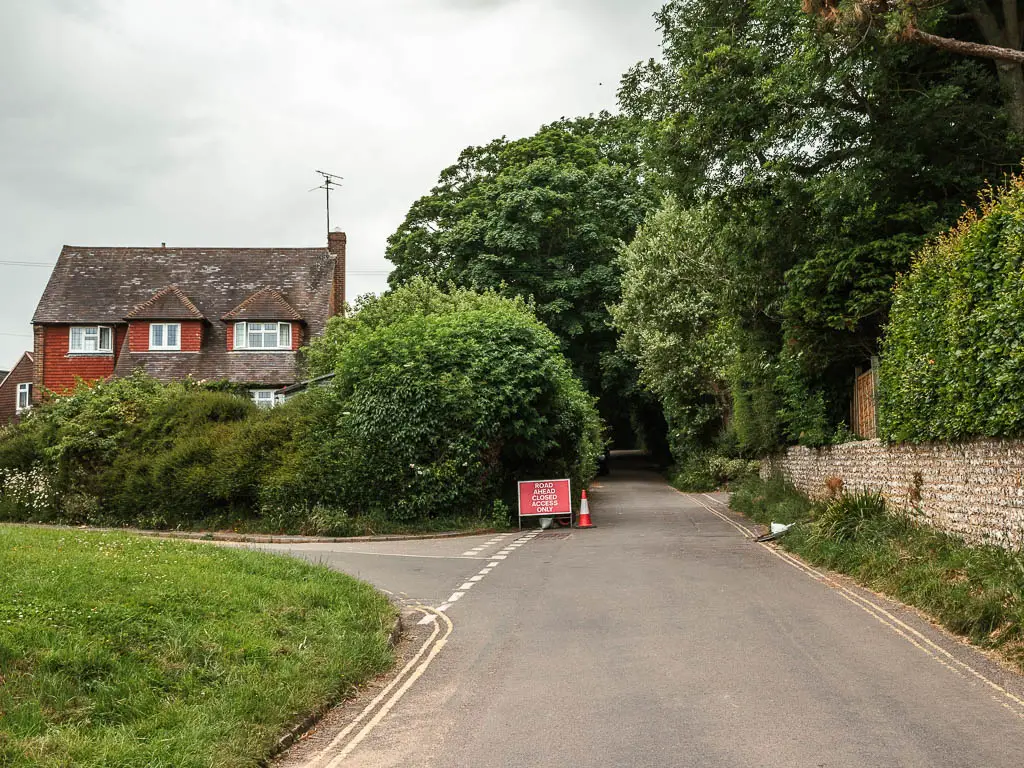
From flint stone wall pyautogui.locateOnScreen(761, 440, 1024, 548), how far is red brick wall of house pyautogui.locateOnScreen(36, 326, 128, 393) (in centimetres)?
3503

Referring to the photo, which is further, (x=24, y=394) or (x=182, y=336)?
(x=24, y=394)

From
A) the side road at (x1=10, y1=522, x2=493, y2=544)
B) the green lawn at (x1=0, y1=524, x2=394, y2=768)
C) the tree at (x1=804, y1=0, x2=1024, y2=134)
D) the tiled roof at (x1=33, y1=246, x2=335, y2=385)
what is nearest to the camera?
the green lawn at (x1=0, y1=524, x2=394, y2=768)

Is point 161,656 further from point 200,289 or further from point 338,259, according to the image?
point 338,259

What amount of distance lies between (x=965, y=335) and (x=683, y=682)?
22.0 ft

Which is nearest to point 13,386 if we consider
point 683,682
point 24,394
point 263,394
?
point 24,394

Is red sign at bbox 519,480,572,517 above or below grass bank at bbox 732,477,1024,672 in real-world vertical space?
above

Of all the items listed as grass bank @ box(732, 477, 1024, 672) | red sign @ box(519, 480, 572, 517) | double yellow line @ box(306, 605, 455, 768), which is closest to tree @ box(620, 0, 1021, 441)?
grass bank @ box(732, 477, 1024, 672)

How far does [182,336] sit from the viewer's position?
1695 inches

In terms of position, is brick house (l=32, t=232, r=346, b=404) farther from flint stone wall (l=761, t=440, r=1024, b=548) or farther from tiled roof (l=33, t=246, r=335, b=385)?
flint stone wall (l=761, t=440, r=1024, b=548)

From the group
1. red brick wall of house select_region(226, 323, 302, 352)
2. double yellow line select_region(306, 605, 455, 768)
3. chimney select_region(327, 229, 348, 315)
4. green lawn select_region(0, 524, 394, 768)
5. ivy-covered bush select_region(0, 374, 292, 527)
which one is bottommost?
double yellow line select_region(306, 605, 455, 768)

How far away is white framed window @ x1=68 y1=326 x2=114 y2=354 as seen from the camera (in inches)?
1724

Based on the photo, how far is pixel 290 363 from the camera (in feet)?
140

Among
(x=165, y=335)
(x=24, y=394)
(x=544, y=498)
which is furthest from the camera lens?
(x=24, y=394)

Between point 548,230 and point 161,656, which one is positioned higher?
point 548,230
